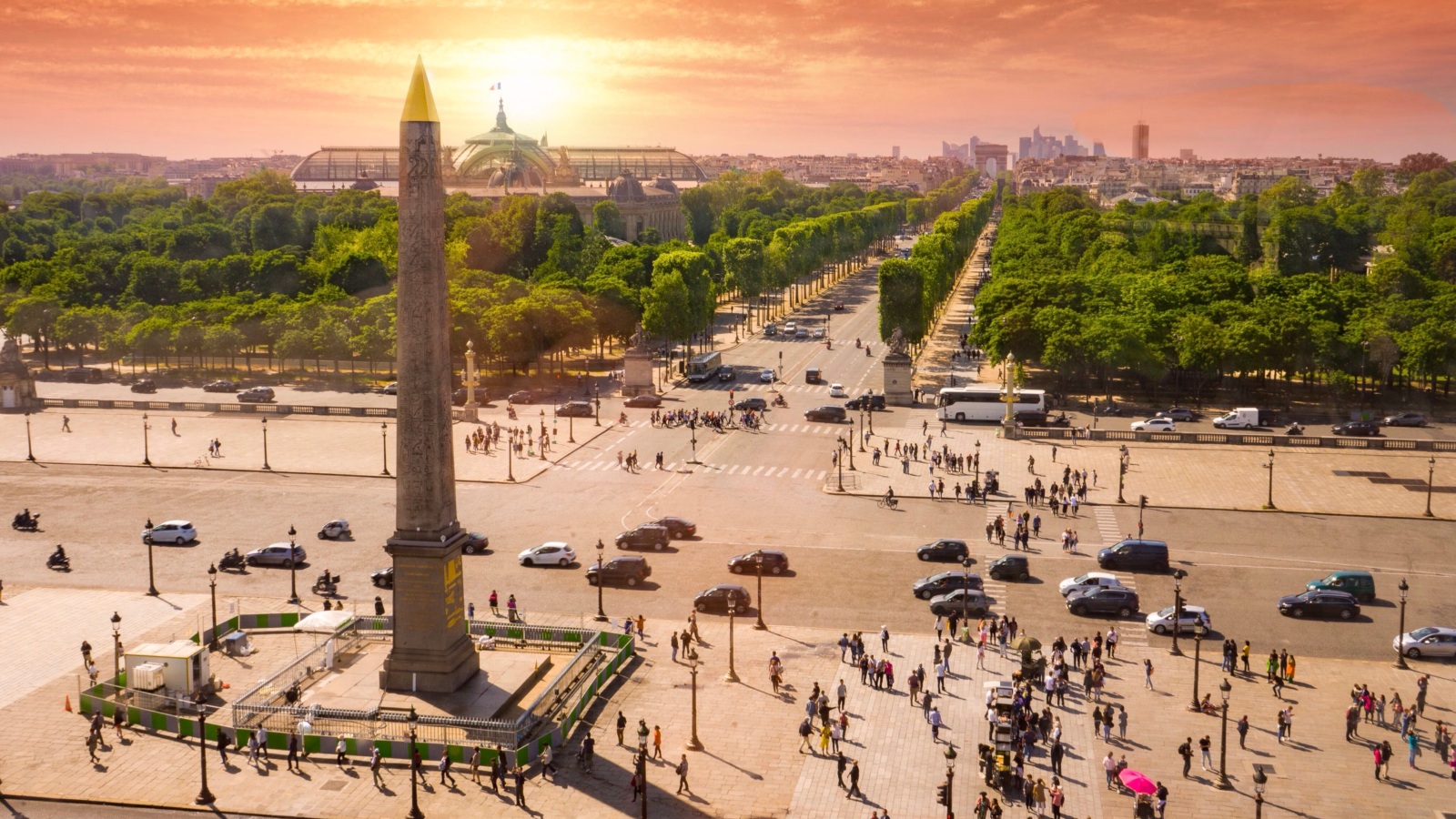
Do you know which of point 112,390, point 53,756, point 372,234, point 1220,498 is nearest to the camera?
point 53,756

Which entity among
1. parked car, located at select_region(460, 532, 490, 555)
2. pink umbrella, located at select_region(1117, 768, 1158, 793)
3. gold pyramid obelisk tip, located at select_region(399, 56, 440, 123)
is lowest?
pink umbrella, located at select_region(1117, 768, 1158, 793)

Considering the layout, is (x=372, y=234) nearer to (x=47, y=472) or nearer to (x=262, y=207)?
(x=262, y=207)

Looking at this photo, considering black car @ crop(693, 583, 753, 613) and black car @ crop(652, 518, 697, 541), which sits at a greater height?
black car @ crop(652, 518, 697, 541)

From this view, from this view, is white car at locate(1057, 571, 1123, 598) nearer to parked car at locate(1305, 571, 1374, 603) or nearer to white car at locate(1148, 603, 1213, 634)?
white car at locate(1148, 603, 1213, 634)

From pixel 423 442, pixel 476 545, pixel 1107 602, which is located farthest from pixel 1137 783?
pixel 476 545

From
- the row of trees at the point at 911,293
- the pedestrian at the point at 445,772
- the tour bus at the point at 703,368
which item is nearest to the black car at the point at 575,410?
the tour bus at the point at 703,368

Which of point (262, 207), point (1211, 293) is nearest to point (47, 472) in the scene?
point (1211, 293)

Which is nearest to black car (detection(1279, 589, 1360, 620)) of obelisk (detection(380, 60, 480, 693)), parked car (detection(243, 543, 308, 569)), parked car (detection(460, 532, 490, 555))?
obelisk (detection(380, 60, 480, 693))
